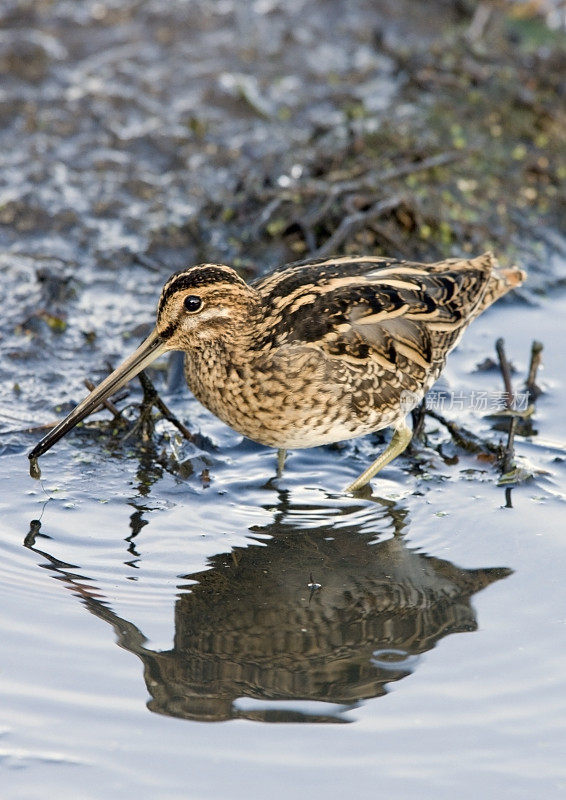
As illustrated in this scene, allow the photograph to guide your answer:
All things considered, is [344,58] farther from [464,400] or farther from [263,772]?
[263,772]

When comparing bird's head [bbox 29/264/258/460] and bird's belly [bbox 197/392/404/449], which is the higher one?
bird's head [bbox 29/264/258/460]

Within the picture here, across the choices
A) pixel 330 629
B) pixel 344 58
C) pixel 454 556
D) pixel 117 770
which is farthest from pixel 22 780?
pixel 344 58

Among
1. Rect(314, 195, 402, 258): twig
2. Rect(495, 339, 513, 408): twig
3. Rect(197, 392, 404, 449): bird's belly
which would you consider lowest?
Rect(197, 392, 404, 449): bird's belly

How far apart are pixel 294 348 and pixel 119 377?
2.46 ft

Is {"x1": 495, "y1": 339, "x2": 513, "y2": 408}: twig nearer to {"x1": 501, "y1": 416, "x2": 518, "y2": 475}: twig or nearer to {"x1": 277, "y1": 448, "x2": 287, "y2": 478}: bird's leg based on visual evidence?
{"x1": 501, "y1": 416, "x2": 518, "y2": 475}: twig

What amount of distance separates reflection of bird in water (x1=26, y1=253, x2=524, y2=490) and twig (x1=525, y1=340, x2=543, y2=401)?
92 cm

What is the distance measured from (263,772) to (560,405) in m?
3.19

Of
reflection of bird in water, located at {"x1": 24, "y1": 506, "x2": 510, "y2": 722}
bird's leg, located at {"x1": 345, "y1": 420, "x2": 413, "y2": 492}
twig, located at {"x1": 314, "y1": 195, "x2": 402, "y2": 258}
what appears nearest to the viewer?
reflection of bird in water, located at {"x1": 24, "y1": 506, "x2": 510, "y2": 722}

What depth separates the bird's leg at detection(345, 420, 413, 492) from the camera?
17.2 feet

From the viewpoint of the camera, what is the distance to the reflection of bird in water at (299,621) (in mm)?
3861

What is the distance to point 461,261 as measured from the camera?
5594 mm

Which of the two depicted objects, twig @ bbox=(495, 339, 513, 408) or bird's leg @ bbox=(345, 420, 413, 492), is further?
twig @ bbox=(495, 339, 513, 408)

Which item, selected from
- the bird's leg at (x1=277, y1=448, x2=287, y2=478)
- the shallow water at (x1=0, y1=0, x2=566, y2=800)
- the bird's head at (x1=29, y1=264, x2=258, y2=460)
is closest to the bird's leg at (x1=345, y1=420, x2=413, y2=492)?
the shallow water at (x1=0, y1=0, x2=566, y2=800)

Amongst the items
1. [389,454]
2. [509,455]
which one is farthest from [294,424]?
[509,455]
